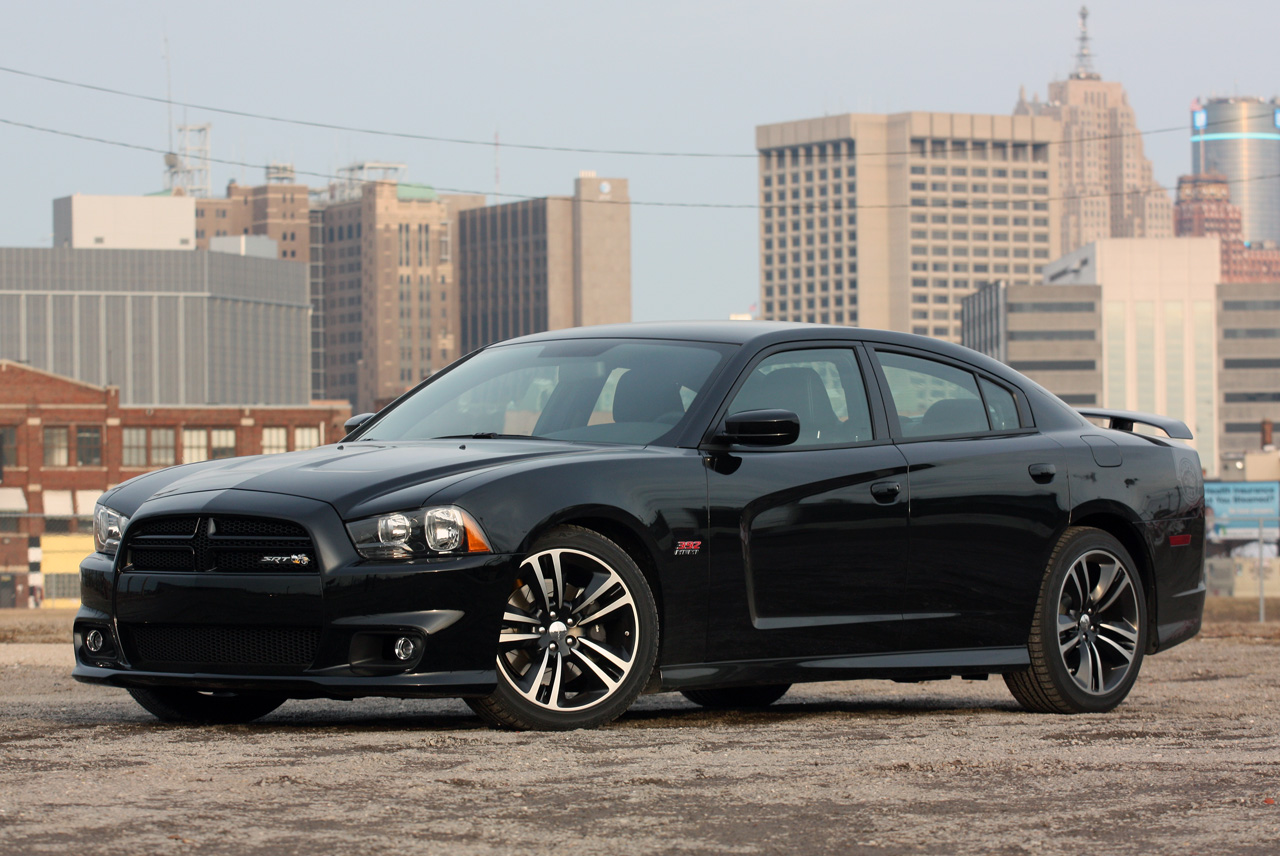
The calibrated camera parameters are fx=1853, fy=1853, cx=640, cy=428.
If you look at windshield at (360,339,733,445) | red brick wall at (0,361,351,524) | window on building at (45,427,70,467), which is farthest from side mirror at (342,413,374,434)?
window on building at (45,427,70,467)

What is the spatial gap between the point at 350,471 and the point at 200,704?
126 cm

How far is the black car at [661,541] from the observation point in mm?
6012

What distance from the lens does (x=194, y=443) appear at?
323 feet

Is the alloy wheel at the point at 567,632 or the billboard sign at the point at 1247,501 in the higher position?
the alloy wheel at the point at 567,632

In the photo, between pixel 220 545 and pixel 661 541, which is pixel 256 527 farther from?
pixel 661 541

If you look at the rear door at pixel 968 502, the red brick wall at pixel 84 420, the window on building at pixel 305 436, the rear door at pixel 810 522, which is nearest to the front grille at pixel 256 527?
the rear door at pixel 810 522

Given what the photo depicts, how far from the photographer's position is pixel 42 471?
95188mm

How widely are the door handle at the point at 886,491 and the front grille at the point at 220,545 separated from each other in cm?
232

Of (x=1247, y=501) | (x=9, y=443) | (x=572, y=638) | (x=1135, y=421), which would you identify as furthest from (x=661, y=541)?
(x=9, y=443)

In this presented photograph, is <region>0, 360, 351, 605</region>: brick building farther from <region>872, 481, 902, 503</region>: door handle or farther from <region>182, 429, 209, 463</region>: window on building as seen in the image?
<region>872, 481, 902, 503</region>: door handle

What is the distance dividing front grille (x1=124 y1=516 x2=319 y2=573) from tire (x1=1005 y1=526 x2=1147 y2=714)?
3.31 meters

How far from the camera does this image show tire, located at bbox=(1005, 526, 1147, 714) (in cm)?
778

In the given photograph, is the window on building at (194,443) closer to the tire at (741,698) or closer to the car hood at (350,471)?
the tire at (741,698)

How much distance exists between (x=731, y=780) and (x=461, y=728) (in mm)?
1448
